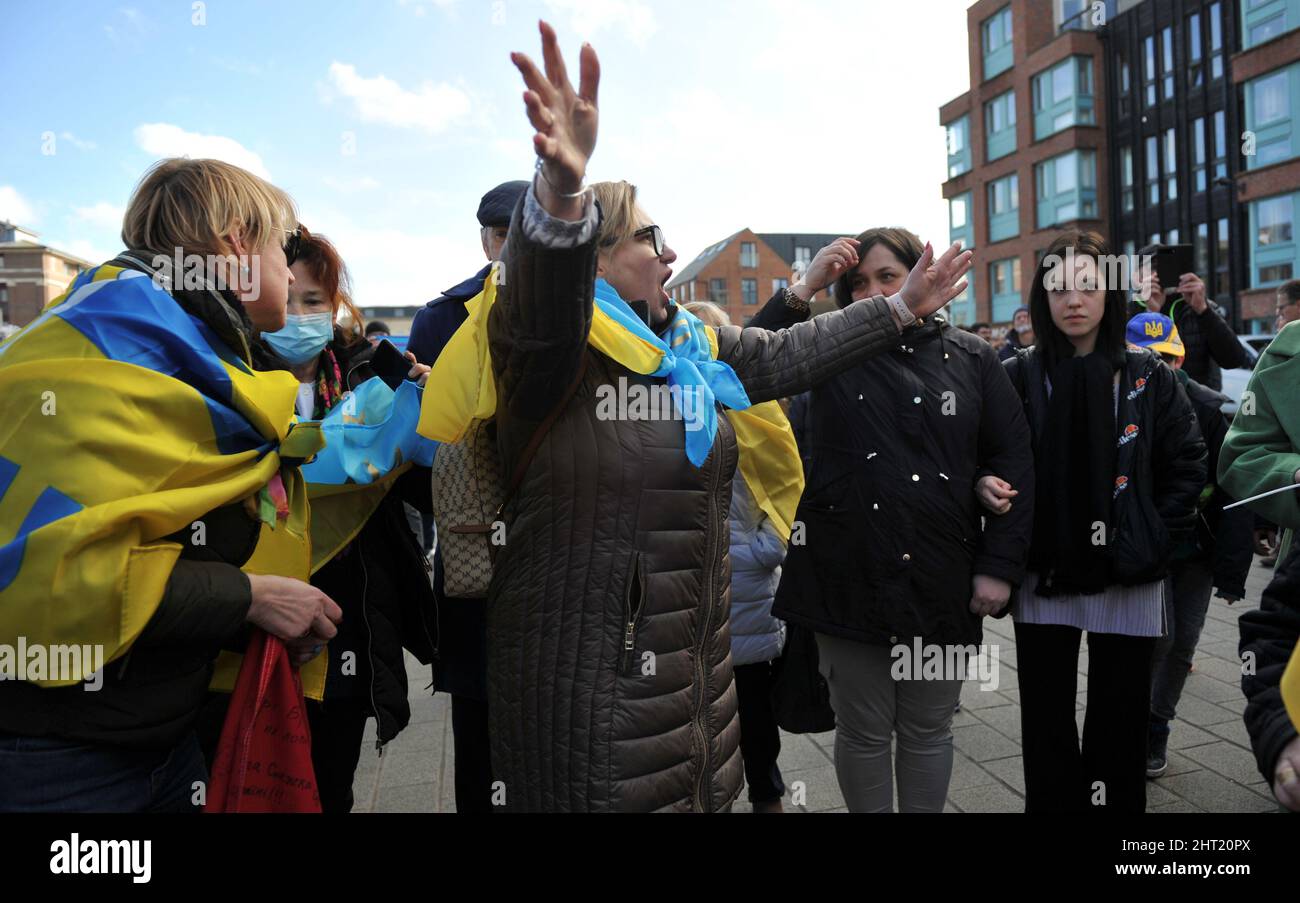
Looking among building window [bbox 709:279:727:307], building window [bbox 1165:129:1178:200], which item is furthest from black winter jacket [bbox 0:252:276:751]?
building window [bbox 709:279:727:307]

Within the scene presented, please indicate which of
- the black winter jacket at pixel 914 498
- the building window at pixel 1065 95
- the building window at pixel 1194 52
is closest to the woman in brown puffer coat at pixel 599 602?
the black winter jacket at pixel 914 498

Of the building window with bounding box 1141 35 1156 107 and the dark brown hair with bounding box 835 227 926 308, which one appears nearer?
the dark brown hair with bounding box 835 227 926 308

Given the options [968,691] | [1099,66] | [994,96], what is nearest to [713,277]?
[994,96]

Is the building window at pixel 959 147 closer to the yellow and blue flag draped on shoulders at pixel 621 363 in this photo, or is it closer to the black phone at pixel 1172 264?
the black phone at pixel 1172 264

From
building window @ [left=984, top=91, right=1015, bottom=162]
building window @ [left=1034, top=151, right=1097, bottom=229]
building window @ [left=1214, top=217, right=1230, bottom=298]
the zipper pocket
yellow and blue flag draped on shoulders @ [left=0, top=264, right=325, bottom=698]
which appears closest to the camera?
yellow and blue flag draped on shoulders @ [left=0, top=264, right=325, bottom=698]

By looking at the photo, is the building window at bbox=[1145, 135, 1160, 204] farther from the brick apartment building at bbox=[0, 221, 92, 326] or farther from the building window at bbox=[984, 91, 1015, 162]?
the brick apartment building at bbox=[0, 221, 92, 326]

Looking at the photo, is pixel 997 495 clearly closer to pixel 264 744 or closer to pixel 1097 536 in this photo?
pixel 1097 536

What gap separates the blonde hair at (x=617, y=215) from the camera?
214cm

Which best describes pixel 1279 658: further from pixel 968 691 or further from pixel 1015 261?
pixel 1015 261

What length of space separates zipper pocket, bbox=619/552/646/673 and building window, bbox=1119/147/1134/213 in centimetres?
3869

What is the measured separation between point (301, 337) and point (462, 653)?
41.7 inches

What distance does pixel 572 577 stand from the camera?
1.93m

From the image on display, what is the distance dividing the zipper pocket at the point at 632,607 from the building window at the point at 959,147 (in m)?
43.0

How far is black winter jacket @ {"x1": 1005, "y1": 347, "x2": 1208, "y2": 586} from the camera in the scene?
9.77ft
